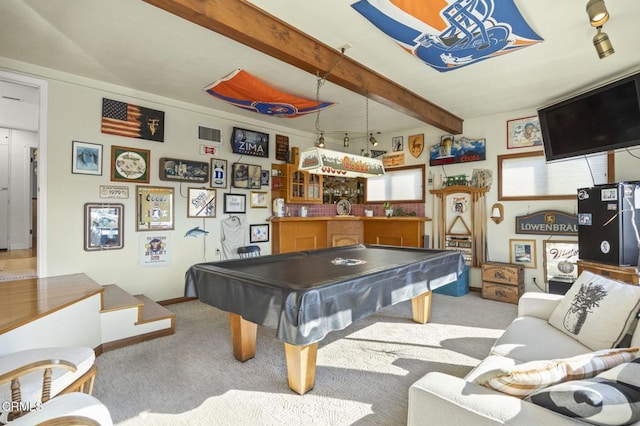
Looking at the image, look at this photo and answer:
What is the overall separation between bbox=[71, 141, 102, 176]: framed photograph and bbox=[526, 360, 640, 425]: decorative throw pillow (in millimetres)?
4592

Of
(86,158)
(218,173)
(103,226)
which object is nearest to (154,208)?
(103,226)

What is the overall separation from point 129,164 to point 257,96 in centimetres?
190

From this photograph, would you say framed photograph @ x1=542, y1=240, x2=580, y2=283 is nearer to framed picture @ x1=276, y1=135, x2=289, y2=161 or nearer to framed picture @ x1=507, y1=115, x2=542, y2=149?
framed picture @ x1=507, y1=115, x2=542, y2=149

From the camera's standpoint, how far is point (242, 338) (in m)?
2.73

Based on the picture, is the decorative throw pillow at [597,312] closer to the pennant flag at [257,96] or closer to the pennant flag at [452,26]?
the pennant flag at [452,26]

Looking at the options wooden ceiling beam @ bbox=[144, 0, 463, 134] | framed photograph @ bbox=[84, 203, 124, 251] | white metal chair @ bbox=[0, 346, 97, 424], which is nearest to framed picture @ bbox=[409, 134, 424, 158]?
wooden ceiling beam @ bbox=[144, 0, 463, 134]

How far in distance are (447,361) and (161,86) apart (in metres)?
4.40

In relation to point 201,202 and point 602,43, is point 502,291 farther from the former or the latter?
point 201,202

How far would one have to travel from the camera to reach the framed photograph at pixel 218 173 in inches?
193

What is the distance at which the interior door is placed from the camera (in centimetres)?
540

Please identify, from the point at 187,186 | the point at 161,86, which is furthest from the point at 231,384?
the point at 161,86

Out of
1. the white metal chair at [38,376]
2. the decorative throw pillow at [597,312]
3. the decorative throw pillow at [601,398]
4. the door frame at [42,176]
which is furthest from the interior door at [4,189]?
the decorative throw pillow at [597,312]

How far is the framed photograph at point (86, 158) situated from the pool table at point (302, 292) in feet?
7.38

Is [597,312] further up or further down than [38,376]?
further up
